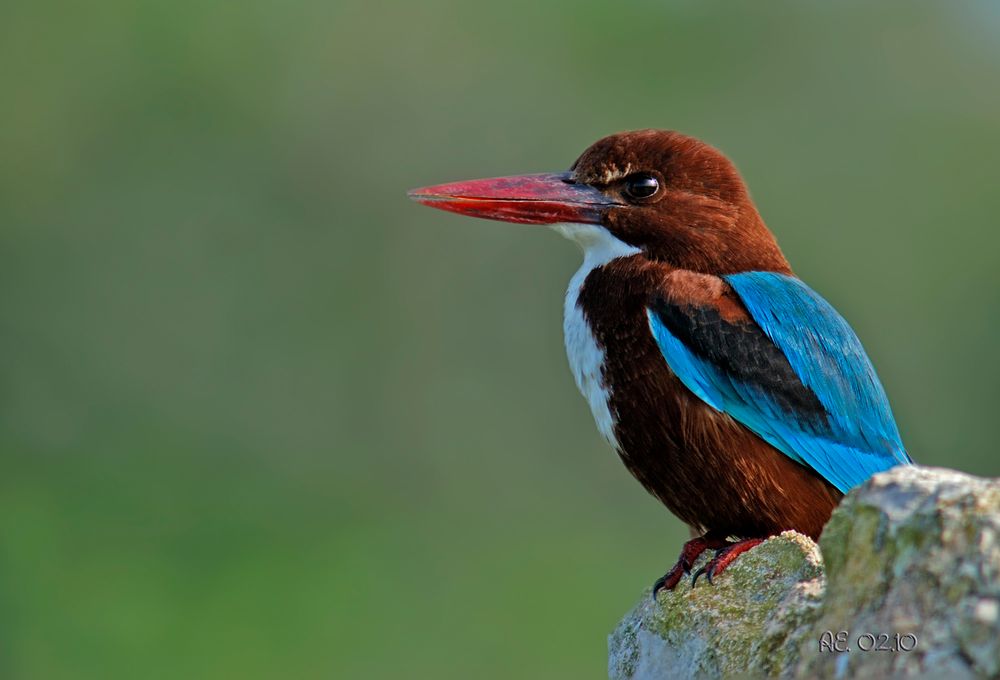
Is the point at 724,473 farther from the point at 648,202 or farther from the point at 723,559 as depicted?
the point at 648,202

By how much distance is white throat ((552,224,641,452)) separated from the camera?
4117 mm

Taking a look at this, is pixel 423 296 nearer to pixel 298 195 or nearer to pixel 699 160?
pixel 298 195

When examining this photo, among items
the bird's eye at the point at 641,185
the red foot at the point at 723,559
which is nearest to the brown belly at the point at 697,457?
the red foot at the point at 723,559

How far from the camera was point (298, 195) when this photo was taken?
12.8 m

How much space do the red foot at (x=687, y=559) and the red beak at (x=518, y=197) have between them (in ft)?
3.95

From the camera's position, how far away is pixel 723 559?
3637 mm

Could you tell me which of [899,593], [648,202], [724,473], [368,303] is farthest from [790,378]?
[368,303]

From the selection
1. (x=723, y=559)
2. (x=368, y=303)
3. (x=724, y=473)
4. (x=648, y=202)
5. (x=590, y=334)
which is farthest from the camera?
(x=368, y=303)

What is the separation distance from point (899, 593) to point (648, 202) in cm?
222

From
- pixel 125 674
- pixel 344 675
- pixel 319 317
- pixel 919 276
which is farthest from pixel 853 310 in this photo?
pixel 125 674

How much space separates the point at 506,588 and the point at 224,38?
8.60 meters

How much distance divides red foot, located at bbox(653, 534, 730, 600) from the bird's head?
0.84 metres

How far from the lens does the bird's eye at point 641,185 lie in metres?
4.58

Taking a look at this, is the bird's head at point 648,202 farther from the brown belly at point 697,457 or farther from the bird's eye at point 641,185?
the brown belly at point 697,457
